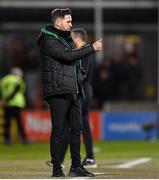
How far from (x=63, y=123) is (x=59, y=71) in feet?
1.98

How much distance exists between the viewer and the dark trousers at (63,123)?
9.62m

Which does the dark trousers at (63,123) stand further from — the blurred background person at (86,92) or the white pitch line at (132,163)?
the white pitch line at (132,163)

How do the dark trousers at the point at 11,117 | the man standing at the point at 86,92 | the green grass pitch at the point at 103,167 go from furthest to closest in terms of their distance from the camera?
1. the dark trousers at the point at 11,117
2. the man standing at the point at 86,92
3. the green grass pitch at the point at 103,167

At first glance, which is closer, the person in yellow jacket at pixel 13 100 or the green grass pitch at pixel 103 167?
the green grass pitch at pixel 103 167

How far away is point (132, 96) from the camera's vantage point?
2634 centimetres

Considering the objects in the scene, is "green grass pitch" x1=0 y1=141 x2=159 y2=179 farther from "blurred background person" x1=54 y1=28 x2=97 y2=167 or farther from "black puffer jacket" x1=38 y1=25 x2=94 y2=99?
"black puffer jacket" x1=38 y1=25 x2=94 y2=99

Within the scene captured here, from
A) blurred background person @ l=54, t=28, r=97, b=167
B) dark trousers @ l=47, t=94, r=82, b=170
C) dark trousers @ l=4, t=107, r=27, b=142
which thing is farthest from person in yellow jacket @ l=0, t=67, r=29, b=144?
dark trousers @ l=47, t=94, r=82, b=170

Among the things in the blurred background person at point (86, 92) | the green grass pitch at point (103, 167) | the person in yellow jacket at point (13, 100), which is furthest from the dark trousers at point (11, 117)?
the blurred background person at point (86, 92)

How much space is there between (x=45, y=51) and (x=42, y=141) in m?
12.4

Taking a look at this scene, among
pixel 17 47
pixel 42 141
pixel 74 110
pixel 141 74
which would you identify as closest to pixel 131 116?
pixel 42 141

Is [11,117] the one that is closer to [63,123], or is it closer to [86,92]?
[86,92]

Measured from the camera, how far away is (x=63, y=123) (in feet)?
31.7

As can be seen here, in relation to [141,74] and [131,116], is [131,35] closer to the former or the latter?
[141,74]

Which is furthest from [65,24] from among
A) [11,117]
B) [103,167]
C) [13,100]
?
[11,117]
